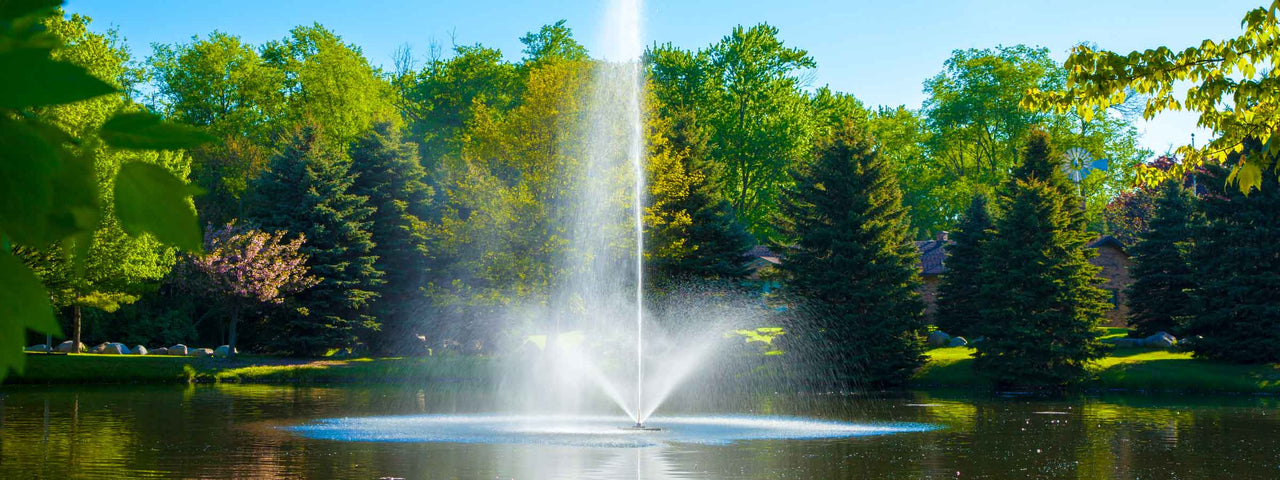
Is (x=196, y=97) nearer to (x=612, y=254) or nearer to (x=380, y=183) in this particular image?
(x=380, y=183)

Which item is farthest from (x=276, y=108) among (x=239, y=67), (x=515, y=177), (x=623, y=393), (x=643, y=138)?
(x=623, y=393)

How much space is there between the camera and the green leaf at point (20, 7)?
0.89m

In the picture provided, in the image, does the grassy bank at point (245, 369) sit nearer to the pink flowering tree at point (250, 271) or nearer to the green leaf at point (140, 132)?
the pink flowering tree at point (250, 271)

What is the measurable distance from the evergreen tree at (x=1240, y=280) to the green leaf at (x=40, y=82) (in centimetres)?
3783

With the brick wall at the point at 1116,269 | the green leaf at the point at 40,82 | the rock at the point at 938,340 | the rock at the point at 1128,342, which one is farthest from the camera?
the brick wall at the point at 1116,269

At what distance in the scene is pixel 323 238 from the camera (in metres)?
40.5

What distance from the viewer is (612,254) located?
32.8m

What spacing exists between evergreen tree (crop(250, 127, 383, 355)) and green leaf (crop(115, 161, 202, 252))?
3910cm

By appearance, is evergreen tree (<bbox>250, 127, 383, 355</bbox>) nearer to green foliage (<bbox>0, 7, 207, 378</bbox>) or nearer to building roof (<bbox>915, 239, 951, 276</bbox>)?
building roof (<bbox>915, 239, 951, 276</bbox>)

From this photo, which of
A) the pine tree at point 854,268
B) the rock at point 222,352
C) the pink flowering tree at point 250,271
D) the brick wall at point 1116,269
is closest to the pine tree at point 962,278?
the pine tree at point 854,268

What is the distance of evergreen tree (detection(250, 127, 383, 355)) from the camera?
39344 millimetres

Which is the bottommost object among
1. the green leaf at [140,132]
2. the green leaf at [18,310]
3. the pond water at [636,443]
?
the pond water at [636,443]

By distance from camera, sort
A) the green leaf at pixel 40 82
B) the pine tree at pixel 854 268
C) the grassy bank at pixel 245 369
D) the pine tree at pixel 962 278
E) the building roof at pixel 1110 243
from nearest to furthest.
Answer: the green leaf at pixel 40 82 → the grassy bank at pixel 245 369 → the pine tree at pixel 854 268 → the pine tree at pixel 962 278 → the building roof at pixel 1110 243

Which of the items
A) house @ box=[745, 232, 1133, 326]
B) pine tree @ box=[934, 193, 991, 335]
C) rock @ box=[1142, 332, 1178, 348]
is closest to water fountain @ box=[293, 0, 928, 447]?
pine tree @ box=[934, 193, 991, 335]
